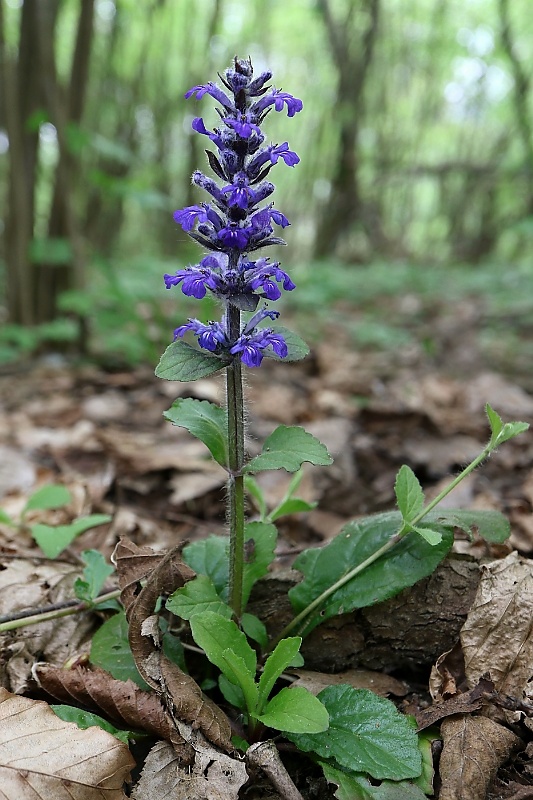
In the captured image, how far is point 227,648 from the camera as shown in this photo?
77.9 inches

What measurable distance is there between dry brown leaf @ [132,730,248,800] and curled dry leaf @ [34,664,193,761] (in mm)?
52

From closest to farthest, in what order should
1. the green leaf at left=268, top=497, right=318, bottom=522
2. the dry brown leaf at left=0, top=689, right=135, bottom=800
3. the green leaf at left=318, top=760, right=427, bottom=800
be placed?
the dry brown leaf at left=0, top=689, right=135, bottom=800
the green leaf at left=318, top=760, right=427, bottom=800
the green leaf at left=268, top=497, right=318, bottom=522

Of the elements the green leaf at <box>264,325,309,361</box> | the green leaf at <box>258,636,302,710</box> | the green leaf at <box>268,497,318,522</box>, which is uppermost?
the green leaf at <box>264,325,309,361</box>

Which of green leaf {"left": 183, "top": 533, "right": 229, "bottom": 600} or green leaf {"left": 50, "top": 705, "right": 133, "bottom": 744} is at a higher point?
green leaf {"left": 183, "top": 533, "right": 229, "bottom": 600}

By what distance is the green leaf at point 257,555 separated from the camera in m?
2.41

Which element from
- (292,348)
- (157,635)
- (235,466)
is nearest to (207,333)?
(292,348)

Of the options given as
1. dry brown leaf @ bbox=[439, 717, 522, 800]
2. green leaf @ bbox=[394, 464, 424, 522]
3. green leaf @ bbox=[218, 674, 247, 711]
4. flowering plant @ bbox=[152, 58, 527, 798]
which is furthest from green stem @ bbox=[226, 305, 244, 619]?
dry brown leaf @ bbox=[439, 717, 522, 800]

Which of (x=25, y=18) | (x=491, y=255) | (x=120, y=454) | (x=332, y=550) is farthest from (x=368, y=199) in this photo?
(x=332, y=550)

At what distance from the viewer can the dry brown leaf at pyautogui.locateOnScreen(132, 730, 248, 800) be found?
183 cm

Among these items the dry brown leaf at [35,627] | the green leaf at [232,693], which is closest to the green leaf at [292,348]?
the green leaf at [232,693]

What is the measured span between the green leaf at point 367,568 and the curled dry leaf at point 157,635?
1.60ft

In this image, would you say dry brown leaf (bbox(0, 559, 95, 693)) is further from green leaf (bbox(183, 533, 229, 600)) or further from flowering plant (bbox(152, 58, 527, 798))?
flowering plant (bbox(152, 58, 527, 798))

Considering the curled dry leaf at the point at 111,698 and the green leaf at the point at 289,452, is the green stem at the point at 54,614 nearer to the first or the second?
the curled dry leaf at the point at 111,698

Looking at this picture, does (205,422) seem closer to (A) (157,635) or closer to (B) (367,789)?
(A) (157,635)
